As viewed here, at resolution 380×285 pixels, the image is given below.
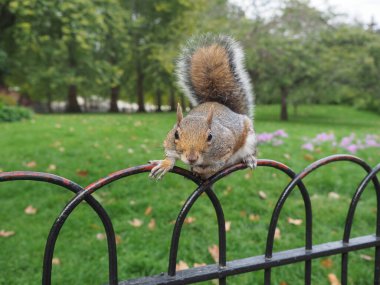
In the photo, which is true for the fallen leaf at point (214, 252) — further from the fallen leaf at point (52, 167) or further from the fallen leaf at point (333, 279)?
the fallen leaf at point (52, 167)

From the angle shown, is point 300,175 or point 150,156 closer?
point 300,175

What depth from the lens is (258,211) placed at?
270 centimetres

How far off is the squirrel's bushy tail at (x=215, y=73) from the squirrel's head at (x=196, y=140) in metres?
0.32

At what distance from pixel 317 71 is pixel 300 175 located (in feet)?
33.2

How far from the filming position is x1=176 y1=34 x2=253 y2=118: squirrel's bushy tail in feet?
4.24

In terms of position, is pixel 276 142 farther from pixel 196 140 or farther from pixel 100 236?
pixel 196 140

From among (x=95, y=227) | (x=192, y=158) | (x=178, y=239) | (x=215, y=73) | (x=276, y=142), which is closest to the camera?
(x=178, y=239)

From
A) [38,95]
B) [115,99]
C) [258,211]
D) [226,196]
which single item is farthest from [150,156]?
[38,95]

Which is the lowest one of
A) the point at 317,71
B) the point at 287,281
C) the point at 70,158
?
the point at 287,281

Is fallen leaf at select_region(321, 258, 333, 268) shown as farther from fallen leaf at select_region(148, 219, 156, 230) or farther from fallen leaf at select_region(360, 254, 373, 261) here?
fallen leaf at select_region(148, 219, 156, 230)

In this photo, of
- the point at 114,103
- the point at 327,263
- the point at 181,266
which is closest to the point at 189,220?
the point at 181,266

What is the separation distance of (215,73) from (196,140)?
0.40 m

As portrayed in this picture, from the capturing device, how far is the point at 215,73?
4.33 feet

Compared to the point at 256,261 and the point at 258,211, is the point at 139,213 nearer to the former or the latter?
the point at 258,211
